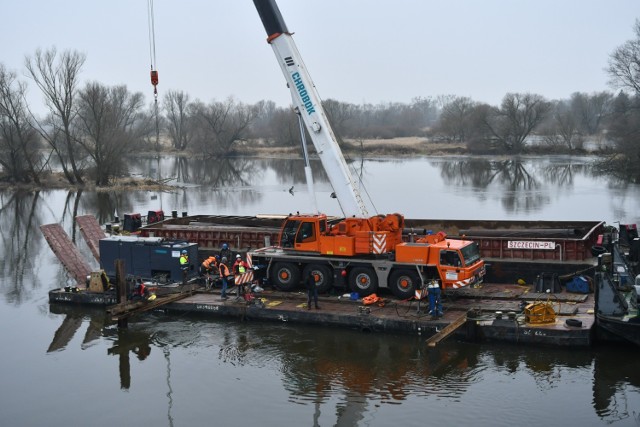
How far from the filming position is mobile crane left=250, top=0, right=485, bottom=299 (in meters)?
18.2

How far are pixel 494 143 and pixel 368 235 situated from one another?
240ft

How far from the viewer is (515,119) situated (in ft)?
285

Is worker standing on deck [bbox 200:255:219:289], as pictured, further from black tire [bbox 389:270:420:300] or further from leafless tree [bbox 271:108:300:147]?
leafless tree [bbox 271:108:300:147]

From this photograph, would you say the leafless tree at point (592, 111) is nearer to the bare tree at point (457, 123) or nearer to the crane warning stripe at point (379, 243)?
the bare tree at point (457, 123)

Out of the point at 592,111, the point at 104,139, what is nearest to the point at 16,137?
the point at 104,139

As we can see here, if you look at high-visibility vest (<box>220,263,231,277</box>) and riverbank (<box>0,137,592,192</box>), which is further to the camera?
riverbank (<box>0,137,592,192</box>)

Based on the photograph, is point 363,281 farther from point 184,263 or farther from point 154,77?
point 154,77

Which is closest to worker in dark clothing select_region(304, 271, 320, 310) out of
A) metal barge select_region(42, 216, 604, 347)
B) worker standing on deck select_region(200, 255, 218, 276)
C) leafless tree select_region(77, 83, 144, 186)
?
metal barge select_region(42, 216, 604, 347)

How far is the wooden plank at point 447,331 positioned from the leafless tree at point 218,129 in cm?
8515

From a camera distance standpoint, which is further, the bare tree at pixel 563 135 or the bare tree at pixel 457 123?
the bare tree at pixel 457 123

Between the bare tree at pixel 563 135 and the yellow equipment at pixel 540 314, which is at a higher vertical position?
the bare tree at pixel 563 135

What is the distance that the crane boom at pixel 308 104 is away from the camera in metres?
19.2

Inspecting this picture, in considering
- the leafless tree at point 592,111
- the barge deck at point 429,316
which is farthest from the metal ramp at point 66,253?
the leafless tree at point 592,111

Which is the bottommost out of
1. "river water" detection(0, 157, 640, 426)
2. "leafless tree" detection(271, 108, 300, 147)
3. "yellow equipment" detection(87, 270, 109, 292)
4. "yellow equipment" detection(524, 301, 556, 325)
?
"river water" detection(0, 157, 640, 426)
